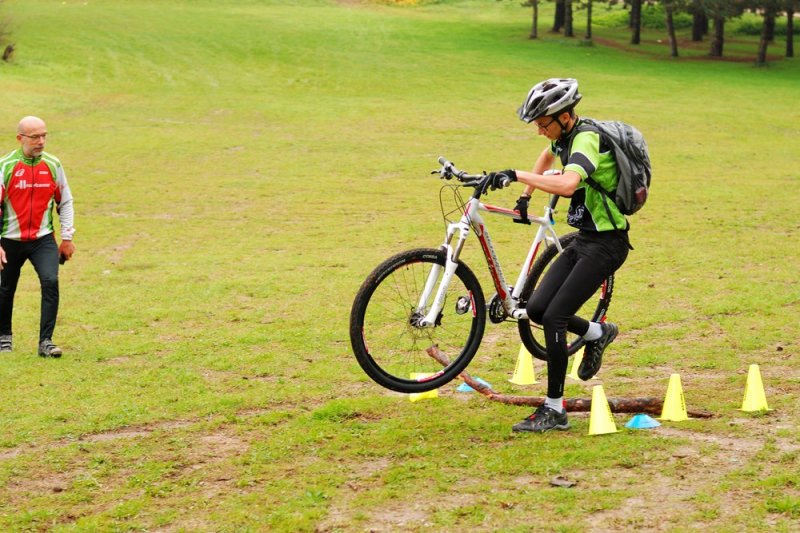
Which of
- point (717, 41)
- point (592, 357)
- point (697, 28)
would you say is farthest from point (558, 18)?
point (592, 357)

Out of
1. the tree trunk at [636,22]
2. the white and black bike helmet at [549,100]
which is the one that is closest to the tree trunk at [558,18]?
the tree trunk at [636,22]

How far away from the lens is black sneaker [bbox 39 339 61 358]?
10141 millimetres

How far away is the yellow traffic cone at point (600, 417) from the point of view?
7.31 metres

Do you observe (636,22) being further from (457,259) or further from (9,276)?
(457,259)

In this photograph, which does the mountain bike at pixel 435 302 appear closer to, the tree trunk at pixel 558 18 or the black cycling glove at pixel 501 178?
the black cycling glove at pixel 501 178

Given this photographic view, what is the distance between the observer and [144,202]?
21219 mm

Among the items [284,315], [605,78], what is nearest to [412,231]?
[284,315]

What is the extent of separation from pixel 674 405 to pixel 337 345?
151 inches

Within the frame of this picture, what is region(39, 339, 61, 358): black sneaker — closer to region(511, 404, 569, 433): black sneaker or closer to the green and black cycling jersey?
region(511, 404, 569, 433): black sneaker

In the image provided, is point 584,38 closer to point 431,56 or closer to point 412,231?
point 431,56

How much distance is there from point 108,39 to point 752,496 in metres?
52.9

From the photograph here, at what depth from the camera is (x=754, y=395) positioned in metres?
7.66

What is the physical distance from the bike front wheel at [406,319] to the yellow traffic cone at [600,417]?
41.3 inches

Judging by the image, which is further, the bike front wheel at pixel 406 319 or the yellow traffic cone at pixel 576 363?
the yellow traffic cone at pixel 576 363
